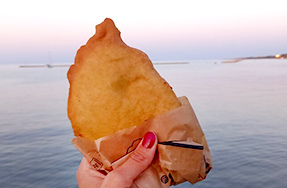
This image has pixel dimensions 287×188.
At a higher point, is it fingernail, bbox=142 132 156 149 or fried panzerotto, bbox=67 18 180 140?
fried panzerotto, bbox=67 18 180 140

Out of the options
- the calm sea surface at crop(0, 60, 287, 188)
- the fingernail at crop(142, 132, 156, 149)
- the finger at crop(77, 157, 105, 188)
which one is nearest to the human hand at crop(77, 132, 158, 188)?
the fingernail at crop(142, 132, 156, 149)

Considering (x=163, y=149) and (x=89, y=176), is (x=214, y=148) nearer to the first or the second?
(x=89, y=176)

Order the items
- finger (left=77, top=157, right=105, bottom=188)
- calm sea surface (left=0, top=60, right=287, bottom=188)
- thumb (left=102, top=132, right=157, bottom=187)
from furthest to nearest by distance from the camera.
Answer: calm sea surface (left=0, top=60, right=287, bottom=188), finger (left=77, top=157, right=105, bottom=188), thumb (left=102, top=132, right=157, bottom=187)

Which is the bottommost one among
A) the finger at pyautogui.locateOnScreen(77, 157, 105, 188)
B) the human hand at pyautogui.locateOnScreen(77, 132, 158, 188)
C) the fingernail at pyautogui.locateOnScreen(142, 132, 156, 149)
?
the finger at pyautogui.locateOnScreen(77, 157, 105, 188)

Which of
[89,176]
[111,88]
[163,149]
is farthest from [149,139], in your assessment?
[89,176]

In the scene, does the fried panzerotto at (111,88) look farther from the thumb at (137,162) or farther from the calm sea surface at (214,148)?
the calm sea surface at (214,148)

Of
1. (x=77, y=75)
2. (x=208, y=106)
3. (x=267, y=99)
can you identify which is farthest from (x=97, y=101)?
(x=267, y=99)

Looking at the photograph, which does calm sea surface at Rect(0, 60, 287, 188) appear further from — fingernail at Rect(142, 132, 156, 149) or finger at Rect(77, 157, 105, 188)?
fingernail at Rect(142, 132, 156, 149)
